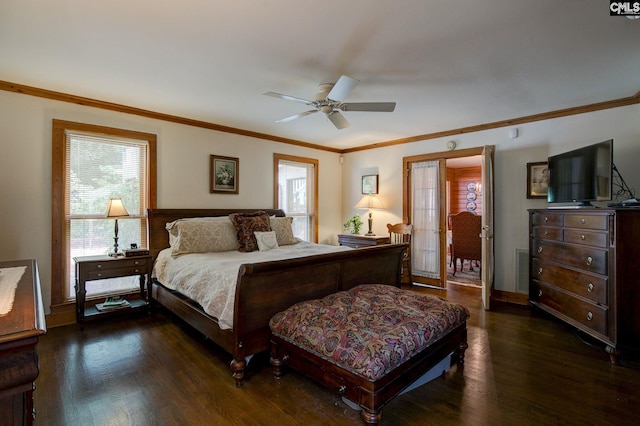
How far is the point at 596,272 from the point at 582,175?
3.41ft

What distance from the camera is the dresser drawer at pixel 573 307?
277 centimetres

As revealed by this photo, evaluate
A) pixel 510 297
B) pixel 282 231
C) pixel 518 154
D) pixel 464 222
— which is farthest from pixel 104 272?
pixel 464 222

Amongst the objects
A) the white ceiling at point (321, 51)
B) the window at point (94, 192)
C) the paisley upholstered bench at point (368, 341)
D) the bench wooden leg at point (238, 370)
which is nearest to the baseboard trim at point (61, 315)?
the window at point (94, 192)

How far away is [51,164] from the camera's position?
3.35 metres

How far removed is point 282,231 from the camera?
444 centimetres

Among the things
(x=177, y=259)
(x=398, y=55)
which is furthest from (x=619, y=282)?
(x=177, y=259)

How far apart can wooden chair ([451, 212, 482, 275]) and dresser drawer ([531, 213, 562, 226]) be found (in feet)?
6.36

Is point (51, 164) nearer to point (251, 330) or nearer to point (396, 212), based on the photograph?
point (251, 330)

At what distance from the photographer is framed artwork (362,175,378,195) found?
5945mm

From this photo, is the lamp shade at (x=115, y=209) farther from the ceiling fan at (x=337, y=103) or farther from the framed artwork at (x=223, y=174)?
the ceiling fan at (x=337, y=103)

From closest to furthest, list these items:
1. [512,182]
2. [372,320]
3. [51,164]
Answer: [372,320] → [51,164] → [512,182]

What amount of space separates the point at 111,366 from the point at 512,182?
16.3 feet

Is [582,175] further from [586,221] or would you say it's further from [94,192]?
[94,192]

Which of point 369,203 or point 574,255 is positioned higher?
point 369,203
